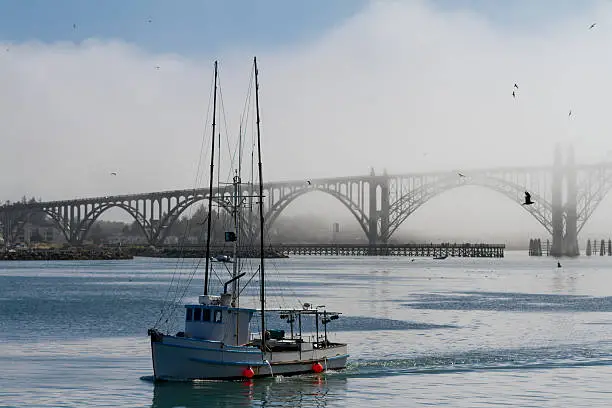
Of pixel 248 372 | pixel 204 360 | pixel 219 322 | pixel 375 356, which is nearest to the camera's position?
pixel 204 360

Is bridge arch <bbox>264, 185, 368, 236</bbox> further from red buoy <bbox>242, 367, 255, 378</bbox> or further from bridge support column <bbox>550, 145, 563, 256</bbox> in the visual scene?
red buoy <bbox>242, 367, 255, 378</bbox>

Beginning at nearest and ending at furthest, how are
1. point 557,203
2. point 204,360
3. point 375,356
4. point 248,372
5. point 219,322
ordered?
point 204,360 → point 248,372 → point 219,322 → point 375,356 → point 557,203

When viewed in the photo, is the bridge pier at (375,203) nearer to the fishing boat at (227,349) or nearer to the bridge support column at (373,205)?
the bridge support column at (373,205)

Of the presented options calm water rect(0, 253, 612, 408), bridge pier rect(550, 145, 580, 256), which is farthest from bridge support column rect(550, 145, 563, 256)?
calm water rect(0, 253, 612, 408)

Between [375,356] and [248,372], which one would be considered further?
[375,356]

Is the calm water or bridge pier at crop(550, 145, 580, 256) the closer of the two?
the calm water

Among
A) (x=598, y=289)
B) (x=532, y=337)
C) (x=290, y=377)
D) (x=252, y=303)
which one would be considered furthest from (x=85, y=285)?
(x=290, y=377)

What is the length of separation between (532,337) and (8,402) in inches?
1017

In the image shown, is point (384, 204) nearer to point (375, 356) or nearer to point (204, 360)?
point (375, 356)

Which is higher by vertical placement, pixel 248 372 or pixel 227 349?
pixel 227 349

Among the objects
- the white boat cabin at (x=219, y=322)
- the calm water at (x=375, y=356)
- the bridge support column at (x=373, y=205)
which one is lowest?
the calm water at (x=375, y=356)

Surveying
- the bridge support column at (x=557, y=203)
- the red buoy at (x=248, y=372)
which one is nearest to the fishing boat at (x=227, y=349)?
the red buoy at (x=248, y=372)

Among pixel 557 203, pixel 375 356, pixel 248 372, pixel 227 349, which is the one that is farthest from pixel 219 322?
pixel 557 203

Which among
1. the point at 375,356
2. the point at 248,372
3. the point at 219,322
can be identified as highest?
the point at 219,322
